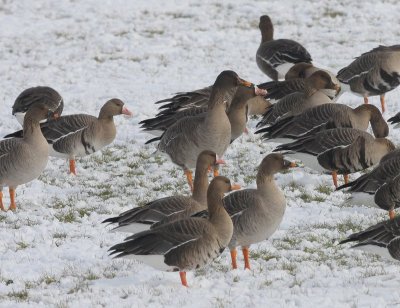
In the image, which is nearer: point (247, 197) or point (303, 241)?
point (247, 197)

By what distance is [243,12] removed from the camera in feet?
101

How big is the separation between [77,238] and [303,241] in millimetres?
3579

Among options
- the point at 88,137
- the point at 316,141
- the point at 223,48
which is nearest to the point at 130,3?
the point at 223,48

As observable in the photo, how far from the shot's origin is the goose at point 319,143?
1471 centimetres

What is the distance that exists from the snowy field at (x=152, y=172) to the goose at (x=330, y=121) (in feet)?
3.08

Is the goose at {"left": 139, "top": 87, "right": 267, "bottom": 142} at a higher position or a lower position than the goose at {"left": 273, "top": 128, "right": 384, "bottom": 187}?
higher

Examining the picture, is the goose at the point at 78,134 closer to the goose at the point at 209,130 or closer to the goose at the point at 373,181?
the goose at the point at 209,130

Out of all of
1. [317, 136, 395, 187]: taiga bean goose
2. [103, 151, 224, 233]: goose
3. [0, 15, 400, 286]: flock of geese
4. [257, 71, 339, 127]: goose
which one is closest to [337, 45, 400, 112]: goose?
[0, 15, 400, 286]: flock of geese

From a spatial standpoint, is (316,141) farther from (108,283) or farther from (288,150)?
(108,283)

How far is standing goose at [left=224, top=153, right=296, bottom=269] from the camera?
435 inches

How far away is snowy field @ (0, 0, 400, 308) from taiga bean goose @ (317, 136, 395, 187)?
601 millimetres

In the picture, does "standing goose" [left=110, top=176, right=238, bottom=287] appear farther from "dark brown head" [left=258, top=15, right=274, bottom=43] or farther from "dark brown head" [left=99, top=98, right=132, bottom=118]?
"dark brown head" [left=258, top=15, right=274, bottom=43]

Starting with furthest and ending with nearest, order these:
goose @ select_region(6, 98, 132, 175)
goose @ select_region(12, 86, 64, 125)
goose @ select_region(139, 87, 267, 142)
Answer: goose @ select_region(12, 86, 64, 125) → goose @ select_region(139, 87, 267, 142) → goose @ select_region(6, 98, 132, 175)

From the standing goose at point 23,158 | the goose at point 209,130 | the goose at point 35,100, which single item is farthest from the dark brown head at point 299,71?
the standing goose at point 23,158
